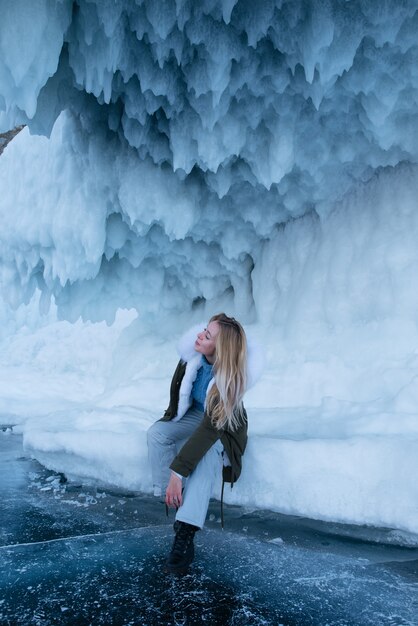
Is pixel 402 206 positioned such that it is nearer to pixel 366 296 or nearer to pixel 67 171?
pixel 366 296

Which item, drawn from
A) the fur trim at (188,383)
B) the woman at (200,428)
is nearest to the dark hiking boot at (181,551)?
the woman at (200,428)

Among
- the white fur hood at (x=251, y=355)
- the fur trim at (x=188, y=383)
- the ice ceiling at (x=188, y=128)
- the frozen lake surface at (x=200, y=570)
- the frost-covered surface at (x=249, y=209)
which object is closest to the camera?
the frozen lake surface at (x=200, y=570)

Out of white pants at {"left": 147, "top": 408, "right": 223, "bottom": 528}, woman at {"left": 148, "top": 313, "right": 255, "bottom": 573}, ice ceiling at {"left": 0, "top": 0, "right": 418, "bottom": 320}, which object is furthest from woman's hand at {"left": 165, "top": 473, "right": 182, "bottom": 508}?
ice ceiling at {"left": 0, "top": 0, "right": 418, "bottom": 320}

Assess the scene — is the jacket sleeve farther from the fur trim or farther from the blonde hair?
the fur trim

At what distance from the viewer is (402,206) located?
505 cm

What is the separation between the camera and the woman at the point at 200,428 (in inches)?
92.3

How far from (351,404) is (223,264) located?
3.13 metres

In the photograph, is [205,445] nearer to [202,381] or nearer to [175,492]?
[175,492]

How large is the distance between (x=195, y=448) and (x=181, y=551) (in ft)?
1.52

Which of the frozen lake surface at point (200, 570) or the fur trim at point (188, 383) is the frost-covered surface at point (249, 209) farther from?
the fur trim at point (188, 383)

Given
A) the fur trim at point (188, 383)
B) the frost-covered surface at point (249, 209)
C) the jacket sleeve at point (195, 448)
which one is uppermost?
the frost-covered surface at point (249, 209)

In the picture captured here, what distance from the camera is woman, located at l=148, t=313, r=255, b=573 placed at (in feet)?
7.69

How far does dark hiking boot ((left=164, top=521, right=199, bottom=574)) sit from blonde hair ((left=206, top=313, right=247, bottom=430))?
1.63 ft

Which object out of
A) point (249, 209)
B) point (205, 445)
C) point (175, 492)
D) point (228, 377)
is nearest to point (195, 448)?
point (205, 445)
